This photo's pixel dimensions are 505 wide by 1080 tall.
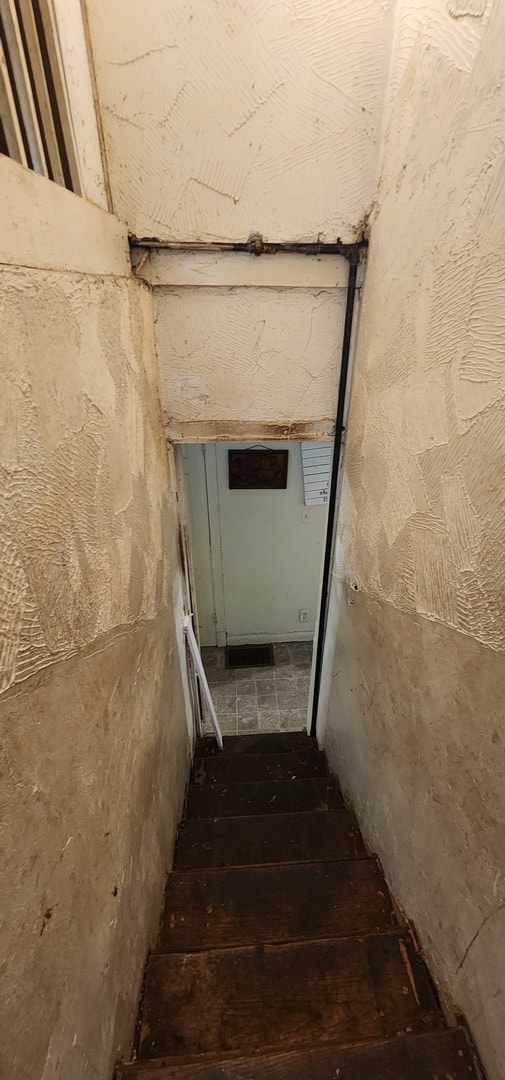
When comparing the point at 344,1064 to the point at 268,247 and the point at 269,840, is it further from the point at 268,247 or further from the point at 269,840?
the point at 268,247

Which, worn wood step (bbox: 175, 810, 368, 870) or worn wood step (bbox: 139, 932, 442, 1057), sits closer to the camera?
worn wood step (bbox: 139, 932, 442, 1057)

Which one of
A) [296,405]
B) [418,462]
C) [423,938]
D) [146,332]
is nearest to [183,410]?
[146,332]

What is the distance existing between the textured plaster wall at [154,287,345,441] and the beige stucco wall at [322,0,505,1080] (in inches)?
8.8

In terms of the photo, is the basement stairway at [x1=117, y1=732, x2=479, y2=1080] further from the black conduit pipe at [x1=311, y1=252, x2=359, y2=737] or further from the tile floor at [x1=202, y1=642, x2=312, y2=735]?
the tile floor at [x1=202, y1=642, x2=312, y2=735]

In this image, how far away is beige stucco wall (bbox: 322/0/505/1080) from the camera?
2.59 ft

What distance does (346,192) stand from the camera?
55.5 inches

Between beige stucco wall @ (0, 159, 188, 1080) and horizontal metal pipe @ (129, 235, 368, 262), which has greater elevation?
horizontal metal pipe @ (129, 235, 368, 262)

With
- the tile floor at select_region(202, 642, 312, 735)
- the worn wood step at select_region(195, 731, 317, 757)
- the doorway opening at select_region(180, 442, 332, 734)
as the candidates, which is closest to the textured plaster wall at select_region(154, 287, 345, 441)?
the doorway opening at select_region(180, 442, 332, 734)

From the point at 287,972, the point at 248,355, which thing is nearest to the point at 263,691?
the point at 287,972

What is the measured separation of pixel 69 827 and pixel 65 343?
891mm

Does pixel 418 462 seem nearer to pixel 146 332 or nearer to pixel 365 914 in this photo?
pixel 146 332

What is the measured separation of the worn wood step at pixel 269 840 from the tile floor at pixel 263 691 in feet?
4.73

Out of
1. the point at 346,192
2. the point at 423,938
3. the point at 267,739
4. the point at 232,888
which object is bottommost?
the point at 267,739

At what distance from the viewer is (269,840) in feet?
5.85
